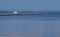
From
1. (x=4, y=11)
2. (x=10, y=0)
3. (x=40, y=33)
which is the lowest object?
(x=40, y=33)

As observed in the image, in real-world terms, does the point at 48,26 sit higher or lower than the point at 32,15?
lower

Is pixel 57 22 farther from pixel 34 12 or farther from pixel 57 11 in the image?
pixel 34 12

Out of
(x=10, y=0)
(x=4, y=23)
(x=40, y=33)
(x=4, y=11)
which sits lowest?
(x=40, y=33)

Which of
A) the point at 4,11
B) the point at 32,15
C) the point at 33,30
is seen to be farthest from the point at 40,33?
the point at 4,11

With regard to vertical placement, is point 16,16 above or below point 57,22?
above

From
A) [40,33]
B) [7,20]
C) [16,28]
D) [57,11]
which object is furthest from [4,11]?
[57,11]

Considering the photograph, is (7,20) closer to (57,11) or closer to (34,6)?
(34,6)
